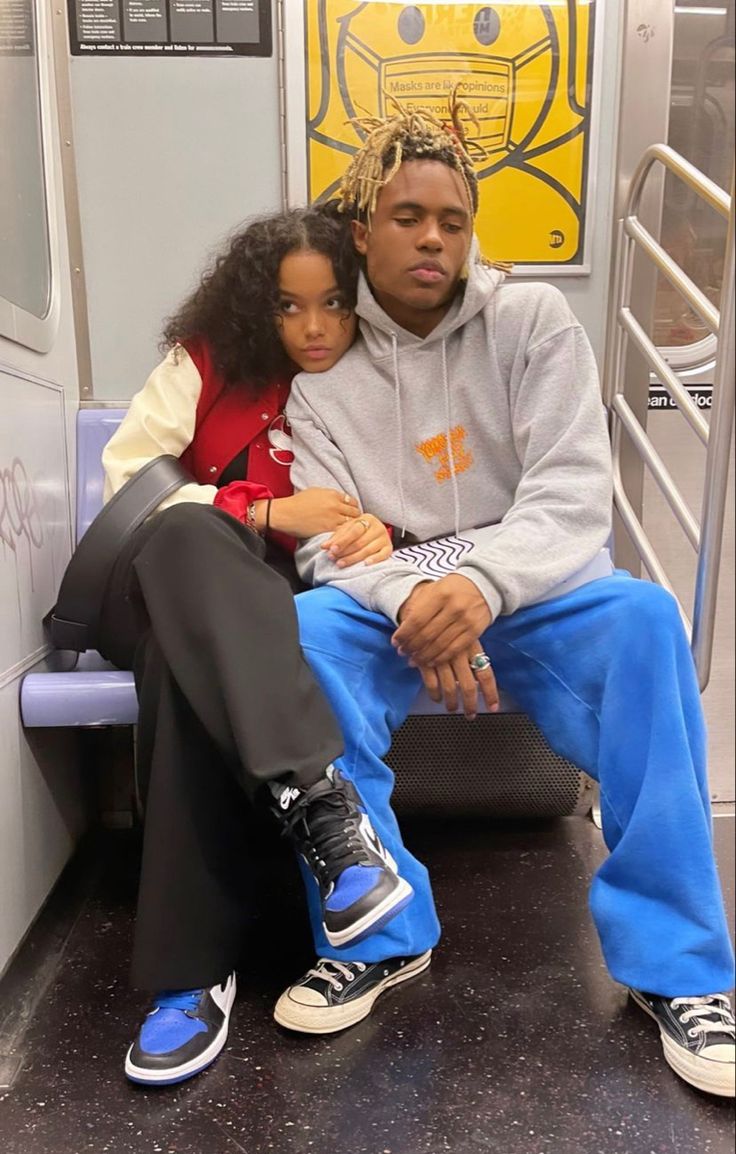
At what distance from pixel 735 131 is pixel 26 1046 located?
4.78 feet

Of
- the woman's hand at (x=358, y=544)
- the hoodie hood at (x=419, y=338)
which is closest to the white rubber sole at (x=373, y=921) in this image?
the woman's hand at (x=358, y=544)

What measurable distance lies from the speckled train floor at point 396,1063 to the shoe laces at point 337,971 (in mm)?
73

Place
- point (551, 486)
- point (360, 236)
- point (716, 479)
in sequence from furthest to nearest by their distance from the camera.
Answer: point (360, 236), point (551, 486), point (716, 479)

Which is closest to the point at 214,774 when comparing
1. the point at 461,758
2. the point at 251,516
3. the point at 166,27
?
the point at 251,516

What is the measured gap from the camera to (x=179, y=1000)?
1.31 metres

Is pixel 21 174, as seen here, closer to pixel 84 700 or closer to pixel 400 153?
pixel 400 153

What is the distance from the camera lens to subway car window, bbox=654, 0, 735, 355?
6.70 feet

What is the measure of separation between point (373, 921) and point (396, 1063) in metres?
0.24

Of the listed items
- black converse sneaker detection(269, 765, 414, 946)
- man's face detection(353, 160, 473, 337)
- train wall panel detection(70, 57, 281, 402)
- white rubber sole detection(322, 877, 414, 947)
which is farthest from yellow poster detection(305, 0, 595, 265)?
white rubber sole detection(322, 877, 414, 947)

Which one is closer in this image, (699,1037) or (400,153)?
(699,1037)

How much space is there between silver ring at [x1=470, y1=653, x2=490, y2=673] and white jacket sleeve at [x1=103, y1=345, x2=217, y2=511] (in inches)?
23.1

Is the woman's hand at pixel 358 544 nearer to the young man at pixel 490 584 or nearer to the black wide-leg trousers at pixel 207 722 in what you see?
the young man at pixel 490 584

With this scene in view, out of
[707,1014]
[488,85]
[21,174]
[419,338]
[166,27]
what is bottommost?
[707,1014]

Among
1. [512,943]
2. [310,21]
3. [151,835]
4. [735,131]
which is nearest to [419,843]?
[512,943]
